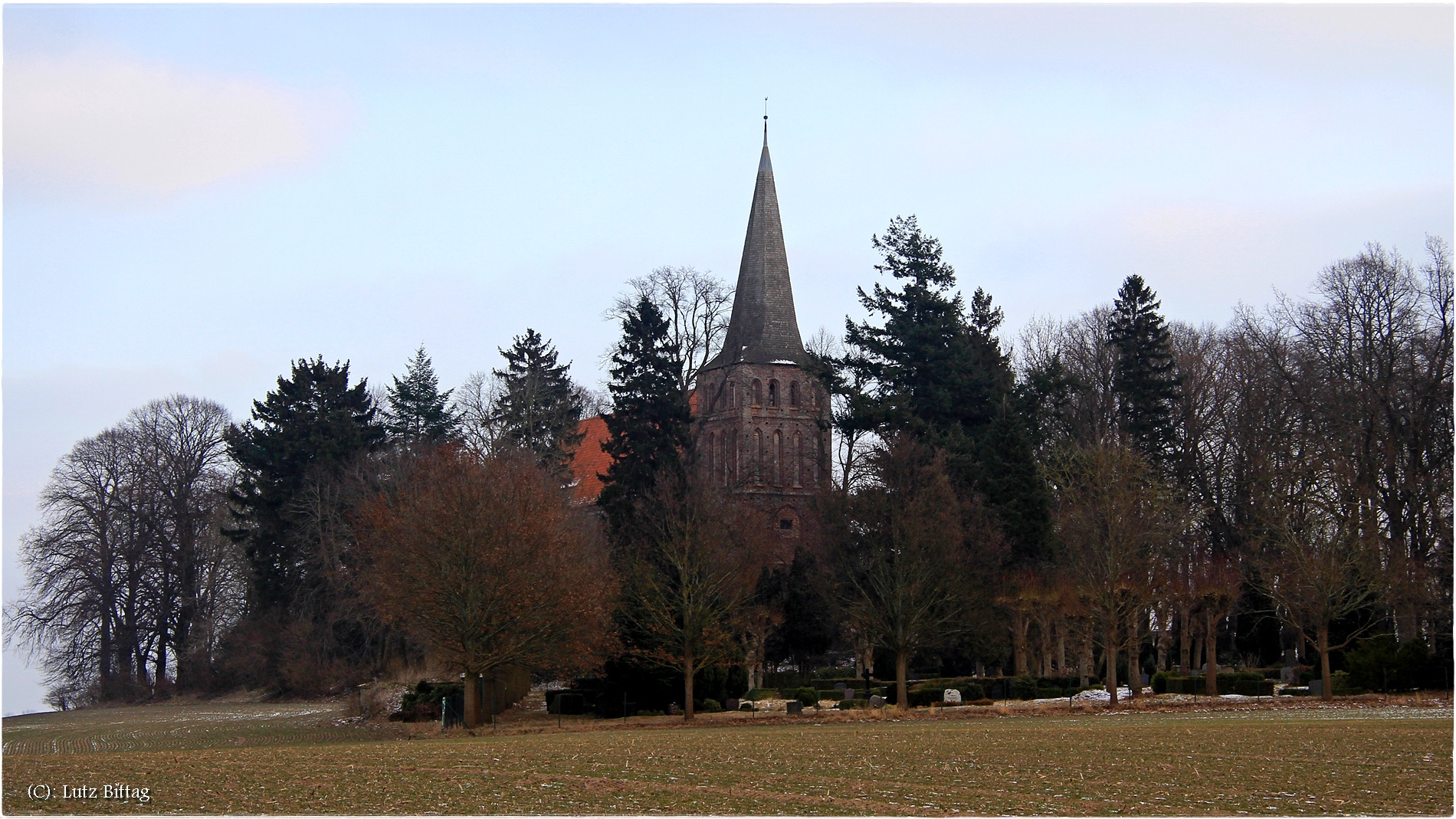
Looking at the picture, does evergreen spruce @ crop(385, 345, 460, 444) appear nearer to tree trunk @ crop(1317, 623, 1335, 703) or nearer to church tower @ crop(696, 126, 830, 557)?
church tower @ crop(696, 126, 830, 557)

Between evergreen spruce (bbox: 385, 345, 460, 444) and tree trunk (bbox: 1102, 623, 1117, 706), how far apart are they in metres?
37.1

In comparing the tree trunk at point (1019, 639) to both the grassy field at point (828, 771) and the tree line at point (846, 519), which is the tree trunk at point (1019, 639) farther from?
the grassy field at point (828, 771)

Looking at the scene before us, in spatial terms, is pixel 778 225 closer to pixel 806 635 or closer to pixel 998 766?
pixel 806 635

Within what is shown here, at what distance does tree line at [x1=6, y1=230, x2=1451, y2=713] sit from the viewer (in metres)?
39.0

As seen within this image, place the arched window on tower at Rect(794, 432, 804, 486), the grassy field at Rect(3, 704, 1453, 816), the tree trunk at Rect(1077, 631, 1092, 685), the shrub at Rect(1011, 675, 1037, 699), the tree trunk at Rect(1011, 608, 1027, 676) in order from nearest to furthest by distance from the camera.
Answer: the grassy field at Rect(3, 704, 1453, 816)
the shrub at Rect(1011, 675, 1037, 699)
the tree trunk at Rect(1077, 631, 1092, 685)
the tree trunk at Rect(1011, 608, 1027, 676)
the arched window on tower at Rect(794, 432, 804, 486)

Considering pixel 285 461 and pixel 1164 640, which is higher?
pixel 285 461

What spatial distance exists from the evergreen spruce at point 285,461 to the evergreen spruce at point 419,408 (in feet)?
14.5

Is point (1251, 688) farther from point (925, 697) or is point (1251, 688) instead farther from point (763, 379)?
point (763, 379)

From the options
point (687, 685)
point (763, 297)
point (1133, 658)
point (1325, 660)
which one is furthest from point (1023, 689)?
point (763, 297)

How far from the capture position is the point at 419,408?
6894 centimetres

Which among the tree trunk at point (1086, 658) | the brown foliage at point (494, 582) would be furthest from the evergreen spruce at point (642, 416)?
the tree trunk at point (1086, 658)

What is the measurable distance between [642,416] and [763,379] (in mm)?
21304

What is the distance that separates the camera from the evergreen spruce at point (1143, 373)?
54969 mm

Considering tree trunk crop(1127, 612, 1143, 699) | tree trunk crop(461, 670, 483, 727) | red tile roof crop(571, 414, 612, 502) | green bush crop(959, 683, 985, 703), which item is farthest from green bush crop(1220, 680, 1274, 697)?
red tile roof crop(571, 414, 612, 502)
